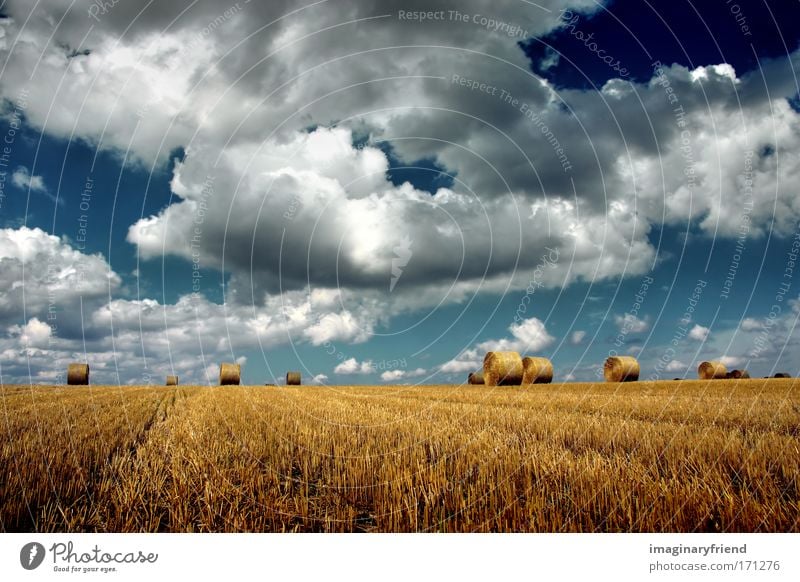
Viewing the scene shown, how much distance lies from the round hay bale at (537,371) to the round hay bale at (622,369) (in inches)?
162

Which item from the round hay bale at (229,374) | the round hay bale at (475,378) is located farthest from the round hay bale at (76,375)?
the round hay bale at (475,378)

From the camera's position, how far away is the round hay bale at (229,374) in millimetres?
31156

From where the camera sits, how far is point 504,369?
81.9 ft

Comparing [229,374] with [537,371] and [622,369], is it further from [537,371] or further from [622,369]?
[622,369]

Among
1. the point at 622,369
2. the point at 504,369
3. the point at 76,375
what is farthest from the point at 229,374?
the point at 622,369

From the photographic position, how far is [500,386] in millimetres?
24594

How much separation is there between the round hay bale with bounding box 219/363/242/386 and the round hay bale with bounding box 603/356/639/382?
2383 centimetres
